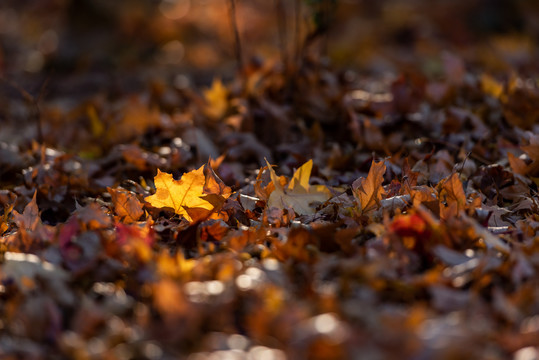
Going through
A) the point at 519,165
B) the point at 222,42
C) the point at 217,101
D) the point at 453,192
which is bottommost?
the point at 222,42

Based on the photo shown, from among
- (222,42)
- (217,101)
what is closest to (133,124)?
(217,101)

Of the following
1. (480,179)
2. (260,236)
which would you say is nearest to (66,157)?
(260,236)

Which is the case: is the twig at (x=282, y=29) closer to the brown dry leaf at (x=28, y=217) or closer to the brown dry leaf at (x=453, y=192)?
the brown dry leaf at (x=453, y=192)

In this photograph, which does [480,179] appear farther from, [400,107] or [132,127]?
[132,127]

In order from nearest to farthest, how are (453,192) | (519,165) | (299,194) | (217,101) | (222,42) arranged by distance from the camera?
(453,192), (299,194), (519,165), (217,101), (222,42)

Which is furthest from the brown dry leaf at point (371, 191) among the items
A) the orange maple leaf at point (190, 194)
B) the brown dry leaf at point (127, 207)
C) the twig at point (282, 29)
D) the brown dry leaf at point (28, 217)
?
the twig at point (282, 29)

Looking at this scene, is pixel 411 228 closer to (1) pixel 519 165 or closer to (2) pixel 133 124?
(1) pixel 519 165

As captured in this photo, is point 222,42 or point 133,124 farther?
point 222,42

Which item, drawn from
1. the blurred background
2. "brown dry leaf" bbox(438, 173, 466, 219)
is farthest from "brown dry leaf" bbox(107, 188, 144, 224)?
the blurred background
